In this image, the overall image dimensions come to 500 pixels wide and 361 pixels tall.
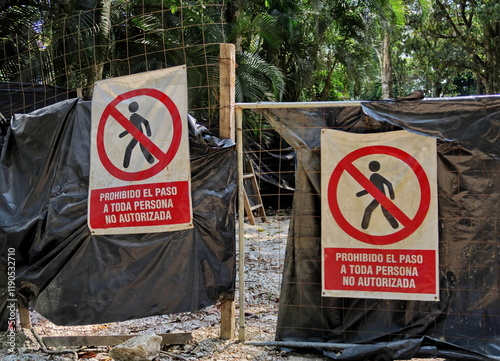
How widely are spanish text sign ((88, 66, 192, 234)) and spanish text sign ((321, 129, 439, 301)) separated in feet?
3.94

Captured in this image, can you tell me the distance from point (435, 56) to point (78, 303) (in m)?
20.5

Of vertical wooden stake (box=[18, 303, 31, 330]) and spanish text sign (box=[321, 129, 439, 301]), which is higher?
spanish text sign (box=[321, 129, 439, 301])

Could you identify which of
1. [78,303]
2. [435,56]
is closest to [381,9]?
[435,56]

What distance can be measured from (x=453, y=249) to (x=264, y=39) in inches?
478

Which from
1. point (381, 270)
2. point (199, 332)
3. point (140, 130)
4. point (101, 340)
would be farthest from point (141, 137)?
point (381, 270)

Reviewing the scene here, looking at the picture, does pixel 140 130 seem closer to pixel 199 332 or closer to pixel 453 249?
pixel 199 332

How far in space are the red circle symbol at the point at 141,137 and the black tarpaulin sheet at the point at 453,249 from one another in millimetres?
1169

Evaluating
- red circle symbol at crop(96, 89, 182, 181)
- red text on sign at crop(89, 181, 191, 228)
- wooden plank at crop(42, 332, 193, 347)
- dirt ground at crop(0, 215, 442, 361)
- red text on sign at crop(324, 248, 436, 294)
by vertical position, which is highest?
red circle symbol at crop(96, 89, 182, 181)

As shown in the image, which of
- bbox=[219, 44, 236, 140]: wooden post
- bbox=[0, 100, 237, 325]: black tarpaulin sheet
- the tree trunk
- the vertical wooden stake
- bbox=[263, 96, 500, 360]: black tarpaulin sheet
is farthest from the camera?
the tree trunk

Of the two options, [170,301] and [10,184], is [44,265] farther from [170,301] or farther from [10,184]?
[170,301]

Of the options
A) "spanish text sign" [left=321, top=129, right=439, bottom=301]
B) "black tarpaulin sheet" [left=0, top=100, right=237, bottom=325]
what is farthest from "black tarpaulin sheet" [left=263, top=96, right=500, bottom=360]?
"black tarpaulin sheet" [left=0, top=100, right=237, bottom=325]

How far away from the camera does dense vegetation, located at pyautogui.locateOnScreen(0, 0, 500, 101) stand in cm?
950

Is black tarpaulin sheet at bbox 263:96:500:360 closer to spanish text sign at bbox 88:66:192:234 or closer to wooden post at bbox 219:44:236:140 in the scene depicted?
wooden post at bbox 219:44:236:140

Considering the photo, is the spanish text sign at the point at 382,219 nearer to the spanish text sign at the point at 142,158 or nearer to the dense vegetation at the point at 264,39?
the spanish text sign at the point at 142,158
